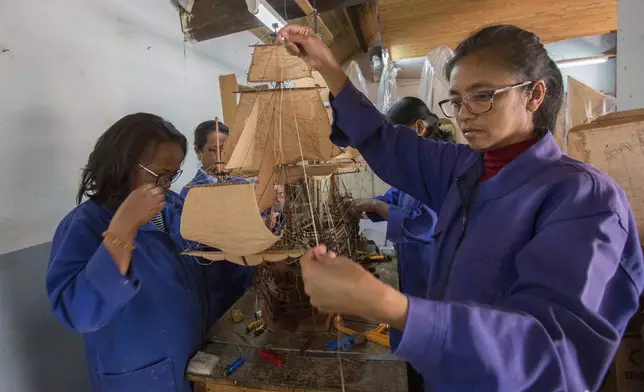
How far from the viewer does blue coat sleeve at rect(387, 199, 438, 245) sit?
152cm

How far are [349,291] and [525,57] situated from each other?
696 mm

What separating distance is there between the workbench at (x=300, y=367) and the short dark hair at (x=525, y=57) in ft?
2.68

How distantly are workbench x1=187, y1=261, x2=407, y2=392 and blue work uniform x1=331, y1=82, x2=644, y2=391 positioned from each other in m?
0.37

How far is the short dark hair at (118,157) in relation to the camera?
3.74 feet

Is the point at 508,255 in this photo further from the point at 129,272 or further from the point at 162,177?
the point at 162,177

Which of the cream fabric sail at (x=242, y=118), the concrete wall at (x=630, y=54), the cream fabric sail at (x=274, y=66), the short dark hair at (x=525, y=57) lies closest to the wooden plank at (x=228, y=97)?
the cream fabric sail at (x=242, y=118)

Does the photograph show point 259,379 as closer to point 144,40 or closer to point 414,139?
point 414,139

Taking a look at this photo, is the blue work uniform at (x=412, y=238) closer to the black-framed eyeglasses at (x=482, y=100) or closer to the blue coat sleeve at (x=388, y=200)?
the blue coat sleeve at (x=388, y=200)

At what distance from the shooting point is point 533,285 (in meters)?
0.57

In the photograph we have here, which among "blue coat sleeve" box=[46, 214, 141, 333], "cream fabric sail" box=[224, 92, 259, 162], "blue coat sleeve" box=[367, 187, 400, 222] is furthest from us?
"blue coat sleeve" box=[367, 187, 400, 222]

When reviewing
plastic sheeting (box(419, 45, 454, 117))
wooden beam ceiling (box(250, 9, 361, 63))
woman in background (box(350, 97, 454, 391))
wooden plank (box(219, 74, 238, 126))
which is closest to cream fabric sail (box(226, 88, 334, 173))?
woman in background (box(350, 97, 454, 391))

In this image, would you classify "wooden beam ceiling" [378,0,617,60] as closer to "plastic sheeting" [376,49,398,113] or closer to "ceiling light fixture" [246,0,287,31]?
"plastic sheeting" [376,49,398,113]

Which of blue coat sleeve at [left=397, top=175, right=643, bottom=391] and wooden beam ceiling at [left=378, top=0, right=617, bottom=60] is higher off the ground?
wooden beam ceiling at [left=378, top=0, right=617, bottom=60]

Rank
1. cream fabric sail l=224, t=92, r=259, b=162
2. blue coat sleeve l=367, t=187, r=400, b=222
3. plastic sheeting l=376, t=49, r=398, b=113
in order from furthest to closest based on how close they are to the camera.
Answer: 1. plastic sheeting l=376, t=49, r=398, b=113
2. blue coat sleeve l=367, t=187, r=400, b=222
3. cream fabric sail l=224, t=92, r=259, b=162
